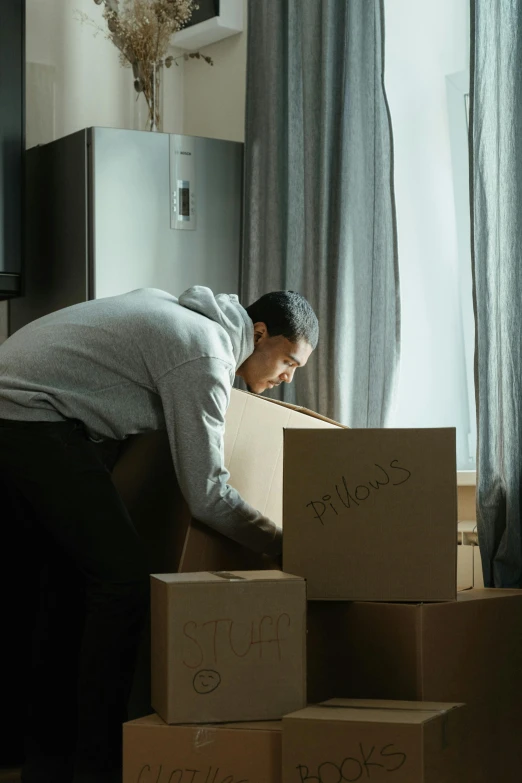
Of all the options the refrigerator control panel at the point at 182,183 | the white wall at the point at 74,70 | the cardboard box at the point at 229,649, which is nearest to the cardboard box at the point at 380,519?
the cardboard box at the point at 229,649

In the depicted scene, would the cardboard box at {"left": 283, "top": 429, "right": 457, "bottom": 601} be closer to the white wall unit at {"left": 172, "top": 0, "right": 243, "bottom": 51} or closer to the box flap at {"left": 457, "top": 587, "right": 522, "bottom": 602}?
the box flap at {"left": 457, "top": 587, "right": 522, "bottom": 602}

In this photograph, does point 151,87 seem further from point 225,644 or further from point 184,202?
point 225,644

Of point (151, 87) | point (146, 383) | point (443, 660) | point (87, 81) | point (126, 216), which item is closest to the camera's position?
point (443, 660)

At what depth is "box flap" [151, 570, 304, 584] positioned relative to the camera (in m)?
1.58

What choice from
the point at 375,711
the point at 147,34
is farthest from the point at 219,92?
the point at 375,711

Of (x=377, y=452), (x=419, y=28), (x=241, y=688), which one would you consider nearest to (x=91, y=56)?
(x=419, y=28)

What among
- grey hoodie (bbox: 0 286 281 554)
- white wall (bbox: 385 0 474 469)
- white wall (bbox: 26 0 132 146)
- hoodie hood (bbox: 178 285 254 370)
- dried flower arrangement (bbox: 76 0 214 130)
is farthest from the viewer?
white wall (bbox: 26 0 132 146)

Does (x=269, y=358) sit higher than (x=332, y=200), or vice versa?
(x=332, y=200)

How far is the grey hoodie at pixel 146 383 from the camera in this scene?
5.87 ft

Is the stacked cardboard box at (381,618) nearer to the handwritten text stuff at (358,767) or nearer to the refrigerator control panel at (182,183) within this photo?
the handwritten text stuff at (358,767)

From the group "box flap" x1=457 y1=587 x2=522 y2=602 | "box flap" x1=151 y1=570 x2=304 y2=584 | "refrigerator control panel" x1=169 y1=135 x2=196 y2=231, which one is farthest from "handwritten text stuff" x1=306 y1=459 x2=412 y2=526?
"refrigerator control panel" x1=169 y1=135 x2=196 y2=231

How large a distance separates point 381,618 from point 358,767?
0.33m

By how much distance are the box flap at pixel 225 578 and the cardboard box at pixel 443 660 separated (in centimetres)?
20

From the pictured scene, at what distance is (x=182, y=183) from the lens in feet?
9.75
